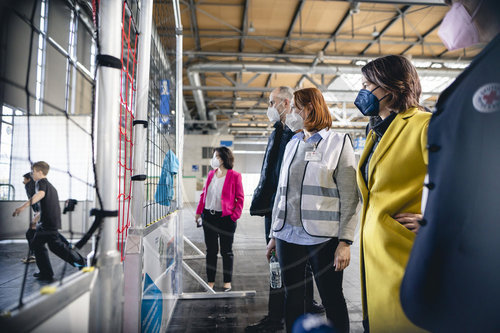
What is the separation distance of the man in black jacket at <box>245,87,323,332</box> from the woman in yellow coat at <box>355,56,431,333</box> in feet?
2.85

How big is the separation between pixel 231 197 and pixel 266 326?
3.85 ft

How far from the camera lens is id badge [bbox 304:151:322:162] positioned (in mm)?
1425

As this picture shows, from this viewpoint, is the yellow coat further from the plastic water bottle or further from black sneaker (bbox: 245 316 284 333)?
black sneaker (bbox: 245 316 284 333)

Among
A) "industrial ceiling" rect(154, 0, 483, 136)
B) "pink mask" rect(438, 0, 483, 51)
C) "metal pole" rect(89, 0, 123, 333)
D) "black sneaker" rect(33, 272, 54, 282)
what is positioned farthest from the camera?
"industrial ceiling" rect(154, 0, 483, 136)

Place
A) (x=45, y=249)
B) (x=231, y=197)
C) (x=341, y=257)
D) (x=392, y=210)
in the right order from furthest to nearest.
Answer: (x=45, y=249) → (x=231, y=197) → (x=341, y=257) → (x=392, y=210)

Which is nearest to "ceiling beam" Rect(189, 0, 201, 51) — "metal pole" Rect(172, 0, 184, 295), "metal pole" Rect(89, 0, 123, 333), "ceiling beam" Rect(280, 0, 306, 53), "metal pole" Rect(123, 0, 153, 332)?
"ceiling beam" Rect(280, 0, 306, 53)

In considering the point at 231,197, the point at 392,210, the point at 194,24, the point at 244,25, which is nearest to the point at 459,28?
the point at 392,210

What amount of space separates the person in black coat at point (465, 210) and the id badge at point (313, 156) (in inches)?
32.0

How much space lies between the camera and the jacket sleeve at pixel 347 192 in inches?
52.4

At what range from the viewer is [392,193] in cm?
92

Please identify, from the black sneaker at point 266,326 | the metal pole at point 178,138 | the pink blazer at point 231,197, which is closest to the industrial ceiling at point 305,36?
the metal pole at point 178,138

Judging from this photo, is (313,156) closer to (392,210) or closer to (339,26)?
(392,210)

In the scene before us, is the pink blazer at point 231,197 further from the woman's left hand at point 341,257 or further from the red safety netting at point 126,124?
the woman's left hand at point 341,257

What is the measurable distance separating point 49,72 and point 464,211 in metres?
6.86
